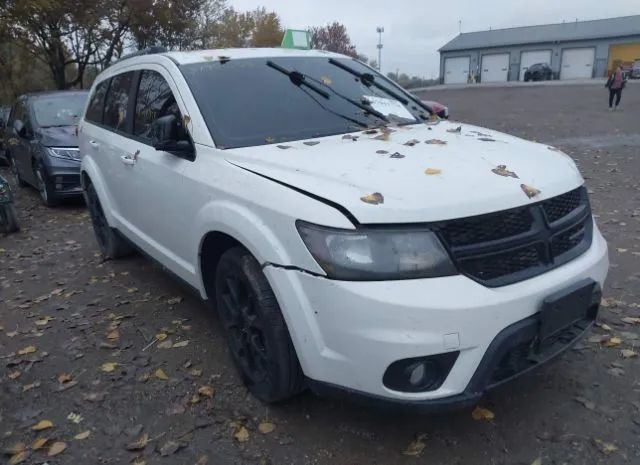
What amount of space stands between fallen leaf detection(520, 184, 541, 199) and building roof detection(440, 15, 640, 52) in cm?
6136

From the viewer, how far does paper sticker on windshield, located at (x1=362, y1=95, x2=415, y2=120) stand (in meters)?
3.76

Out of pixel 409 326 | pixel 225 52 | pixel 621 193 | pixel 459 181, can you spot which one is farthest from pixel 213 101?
pixel 621 193

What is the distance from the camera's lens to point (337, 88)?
12.3 ft

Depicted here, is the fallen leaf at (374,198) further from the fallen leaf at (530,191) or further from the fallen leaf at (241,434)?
the fallen leaf at (241,434)

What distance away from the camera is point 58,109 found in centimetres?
884

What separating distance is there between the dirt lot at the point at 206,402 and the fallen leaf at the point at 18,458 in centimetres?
2

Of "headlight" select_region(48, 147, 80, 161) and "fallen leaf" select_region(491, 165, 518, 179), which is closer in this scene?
"fallen leaf" select_region(491, 165, 518, 179)

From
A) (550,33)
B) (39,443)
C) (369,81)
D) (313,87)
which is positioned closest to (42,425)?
(39,443)

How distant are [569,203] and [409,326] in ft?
3.79

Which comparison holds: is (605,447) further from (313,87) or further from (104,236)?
(104,236)

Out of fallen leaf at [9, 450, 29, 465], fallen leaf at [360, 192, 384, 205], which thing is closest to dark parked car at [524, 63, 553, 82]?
fallen leaf at [360, 192, 384, 205]

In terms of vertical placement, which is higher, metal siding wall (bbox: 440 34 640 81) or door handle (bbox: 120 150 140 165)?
metal siding wall (bbox: 440 34 640 81)

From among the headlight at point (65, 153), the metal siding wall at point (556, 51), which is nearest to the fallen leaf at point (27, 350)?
the headlight at point (65, 153)

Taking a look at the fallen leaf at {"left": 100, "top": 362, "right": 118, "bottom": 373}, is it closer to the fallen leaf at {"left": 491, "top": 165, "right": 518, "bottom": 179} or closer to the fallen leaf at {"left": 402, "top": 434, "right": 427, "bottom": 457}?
the fallen leaf at {"left": 402, "top": 434, "right": 427, "bottom": 457}
